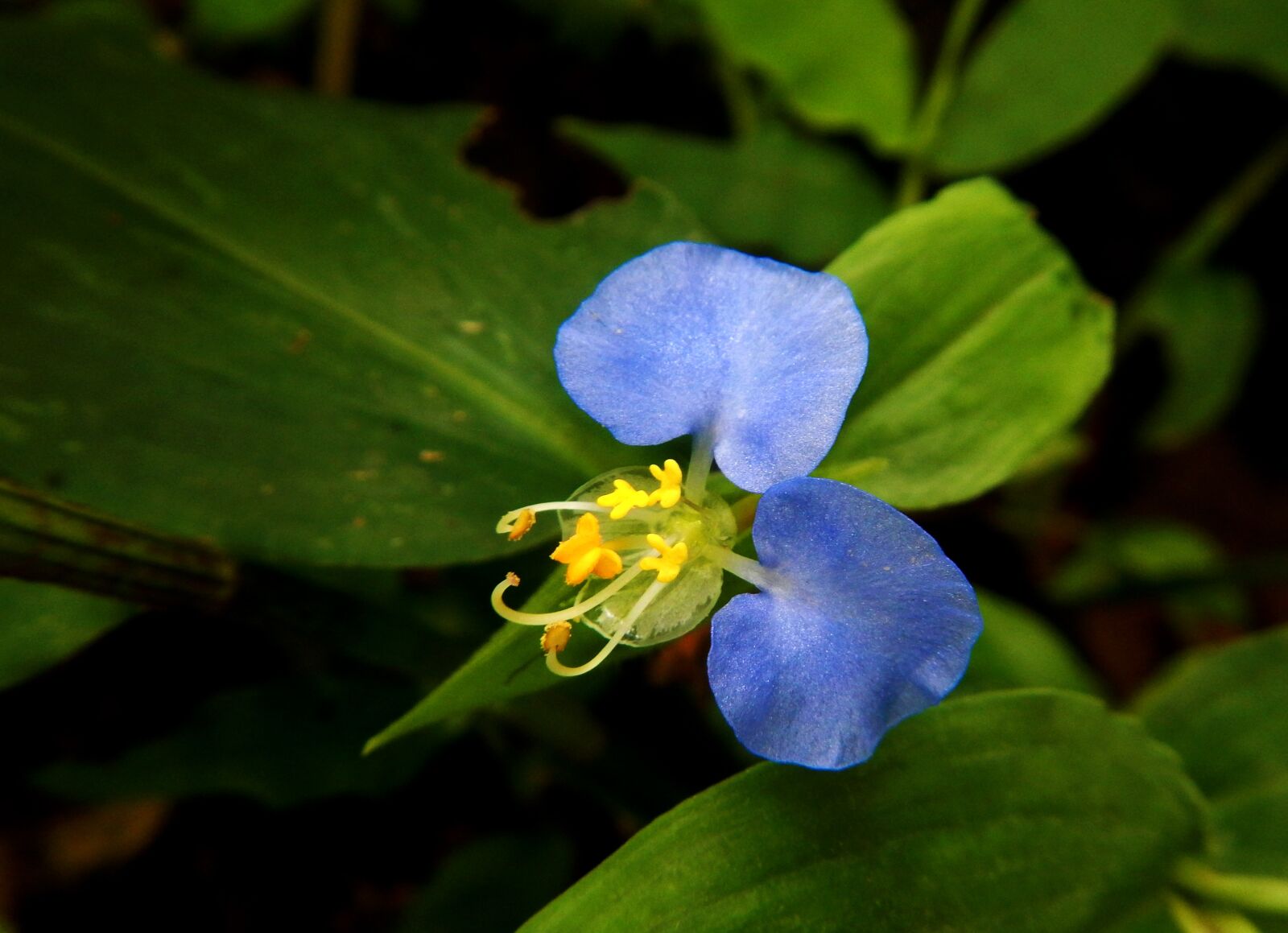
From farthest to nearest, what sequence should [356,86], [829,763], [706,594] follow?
1. [356,86]
2. [706,594]
3. [829,763]

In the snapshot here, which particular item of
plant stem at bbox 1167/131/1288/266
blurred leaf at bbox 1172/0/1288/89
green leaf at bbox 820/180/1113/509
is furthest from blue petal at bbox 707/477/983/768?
plant stem at bbox 1167/131/1288/266

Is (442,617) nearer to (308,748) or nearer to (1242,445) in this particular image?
(308,748)

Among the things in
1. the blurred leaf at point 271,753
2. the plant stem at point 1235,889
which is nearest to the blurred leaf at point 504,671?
the blurred leaf at point 271,753

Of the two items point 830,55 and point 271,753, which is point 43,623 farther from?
point 830,55

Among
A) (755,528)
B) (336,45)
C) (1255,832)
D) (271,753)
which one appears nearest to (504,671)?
(755,528)

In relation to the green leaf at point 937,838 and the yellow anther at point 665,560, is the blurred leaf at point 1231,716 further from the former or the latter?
the yellow anther at point 665,560

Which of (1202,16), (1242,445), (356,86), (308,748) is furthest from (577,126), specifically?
(1242,445)
